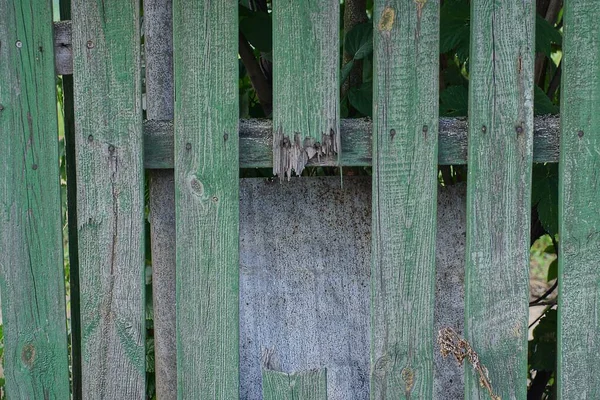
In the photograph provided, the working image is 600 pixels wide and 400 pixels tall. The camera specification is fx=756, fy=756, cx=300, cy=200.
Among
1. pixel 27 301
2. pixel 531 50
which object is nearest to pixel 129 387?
pixel 27 301

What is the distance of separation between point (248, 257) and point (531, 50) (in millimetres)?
872

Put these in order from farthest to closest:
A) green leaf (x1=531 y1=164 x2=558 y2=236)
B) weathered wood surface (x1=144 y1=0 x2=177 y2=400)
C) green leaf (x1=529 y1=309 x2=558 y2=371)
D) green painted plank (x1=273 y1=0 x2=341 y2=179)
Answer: green leaf (x1=529 y1=309 x2=558 y2=371), green leaf (x1=531 y1=164 x2=558 y2=236), weathered wood surface (x1=144 y1=0 x2=177 y2=400), green painted plank (x1=273 y1=0 x2=341 y2=179)

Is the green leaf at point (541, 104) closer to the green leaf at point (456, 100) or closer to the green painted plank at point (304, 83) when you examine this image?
the green leaf at point (456, 100)

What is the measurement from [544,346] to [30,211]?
1.63 meters

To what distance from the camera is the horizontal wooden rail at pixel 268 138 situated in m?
1.75

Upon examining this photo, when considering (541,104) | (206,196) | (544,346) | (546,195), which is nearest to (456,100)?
(541,104)

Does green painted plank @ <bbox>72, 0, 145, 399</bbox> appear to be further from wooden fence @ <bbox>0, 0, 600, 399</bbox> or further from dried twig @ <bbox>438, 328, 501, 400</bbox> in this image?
dried twig @ <bbox>438, 328, 501, 400</bbox>

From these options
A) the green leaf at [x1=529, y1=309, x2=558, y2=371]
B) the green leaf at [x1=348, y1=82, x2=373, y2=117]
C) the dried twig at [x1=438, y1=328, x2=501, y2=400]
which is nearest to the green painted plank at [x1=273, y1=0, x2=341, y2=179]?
the green leaf at [x1=348, y1=82, x2=373, y2=117]

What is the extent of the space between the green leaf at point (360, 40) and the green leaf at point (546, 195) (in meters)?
0.55

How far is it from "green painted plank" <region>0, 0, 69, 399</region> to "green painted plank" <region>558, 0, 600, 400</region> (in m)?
1.19

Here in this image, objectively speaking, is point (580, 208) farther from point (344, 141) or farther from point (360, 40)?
point (360, 40)

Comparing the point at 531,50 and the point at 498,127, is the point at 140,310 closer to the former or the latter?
the point at 498,127

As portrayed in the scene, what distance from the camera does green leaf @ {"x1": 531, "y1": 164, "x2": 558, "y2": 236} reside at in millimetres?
1978

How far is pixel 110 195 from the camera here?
1763mm
